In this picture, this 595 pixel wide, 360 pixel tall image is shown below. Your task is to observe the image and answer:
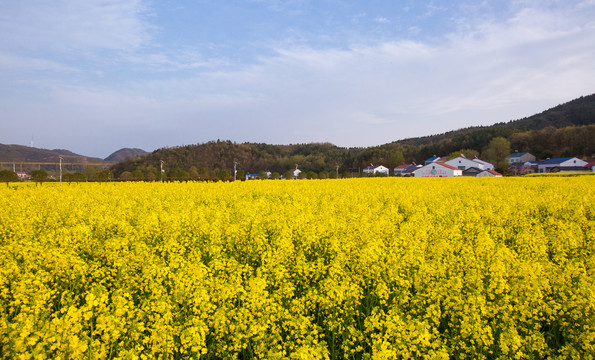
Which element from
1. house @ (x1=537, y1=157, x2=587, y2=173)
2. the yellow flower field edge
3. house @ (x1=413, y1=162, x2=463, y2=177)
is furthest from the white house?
the yellow flower field edge

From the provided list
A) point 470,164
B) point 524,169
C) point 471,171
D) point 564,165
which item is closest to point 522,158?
point 564,165

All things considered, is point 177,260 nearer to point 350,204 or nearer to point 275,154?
point 350,204

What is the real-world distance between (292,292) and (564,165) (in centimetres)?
11184

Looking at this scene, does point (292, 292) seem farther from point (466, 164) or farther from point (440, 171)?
point (466, 164)

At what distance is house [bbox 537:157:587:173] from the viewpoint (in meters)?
85.4

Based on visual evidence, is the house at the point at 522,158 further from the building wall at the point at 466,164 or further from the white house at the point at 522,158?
the building wall at the point at 466,164

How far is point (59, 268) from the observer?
5.41m

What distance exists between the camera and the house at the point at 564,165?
280 feet

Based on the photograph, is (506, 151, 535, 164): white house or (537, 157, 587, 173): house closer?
(537, 157, 587, 173): house

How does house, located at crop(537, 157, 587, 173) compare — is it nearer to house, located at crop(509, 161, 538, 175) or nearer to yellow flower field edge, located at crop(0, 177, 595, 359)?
house, located at crop(509, 161, 538, 175)

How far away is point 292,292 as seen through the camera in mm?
4742

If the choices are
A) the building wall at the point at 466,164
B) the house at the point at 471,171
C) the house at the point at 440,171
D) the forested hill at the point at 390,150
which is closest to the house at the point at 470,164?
the building wall at the point at 466,164

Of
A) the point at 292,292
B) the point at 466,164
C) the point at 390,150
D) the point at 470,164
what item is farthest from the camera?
the point at 390,150

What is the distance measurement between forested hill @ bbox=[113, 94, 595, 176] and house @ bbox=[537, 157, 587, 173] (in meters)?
13.8
